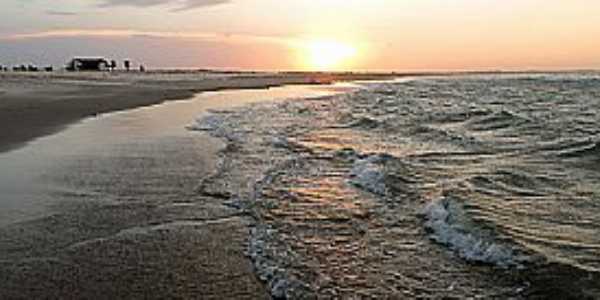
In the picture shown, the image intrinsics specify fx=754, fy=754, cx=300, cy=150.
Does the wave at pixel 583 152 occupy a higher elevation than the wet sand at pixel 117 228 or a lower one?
lower

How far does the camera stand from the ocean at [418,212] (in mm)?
7129

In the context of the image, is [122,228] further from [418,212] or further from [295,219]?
[418,212]

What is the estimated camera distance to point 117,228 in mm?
9000

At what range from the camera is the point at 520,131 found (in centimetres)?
2289

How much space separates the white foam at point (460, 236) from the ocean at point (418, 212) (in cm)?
1

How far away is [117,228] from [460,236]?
4.05m

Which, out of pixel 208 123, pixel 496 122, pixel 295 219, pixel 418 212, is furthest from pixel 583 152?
pixel 208 123

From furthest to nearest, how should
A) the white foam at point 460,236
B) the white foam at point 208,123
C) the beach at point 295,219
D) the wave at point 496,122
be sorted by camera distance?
the wave at point 496,122
the white foam at point 208,123
the white foam at point 460,236
the beach at point 295,219

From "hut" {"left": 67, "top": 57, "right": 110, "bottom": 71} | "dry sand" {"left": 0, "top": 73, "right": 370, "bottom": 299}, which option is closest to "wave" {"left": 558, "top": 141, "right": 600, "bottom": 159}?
"dry sand" {"left": 0, "top": 73, "right": 370, "bottom": 299}

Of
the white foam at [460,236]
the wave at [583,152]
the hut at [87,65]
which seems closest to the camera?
the white foam at [460,236]

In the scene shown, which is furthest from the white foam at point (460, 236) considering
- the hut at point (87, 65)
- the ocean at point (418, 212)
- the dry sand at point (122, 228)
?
the hut at point (87, 65)

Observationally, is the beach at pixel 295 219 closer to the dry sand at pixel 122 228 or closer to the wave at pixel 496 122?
the dry sand at pixel 122 228

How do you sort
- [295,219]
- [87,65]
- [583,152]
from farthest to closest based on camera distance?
1. [87,65]
2. [583,152]
3. [295,219]

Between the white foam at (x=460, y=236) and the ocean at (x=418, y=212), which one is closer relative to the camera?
the ocean at (x=418, y=212)
